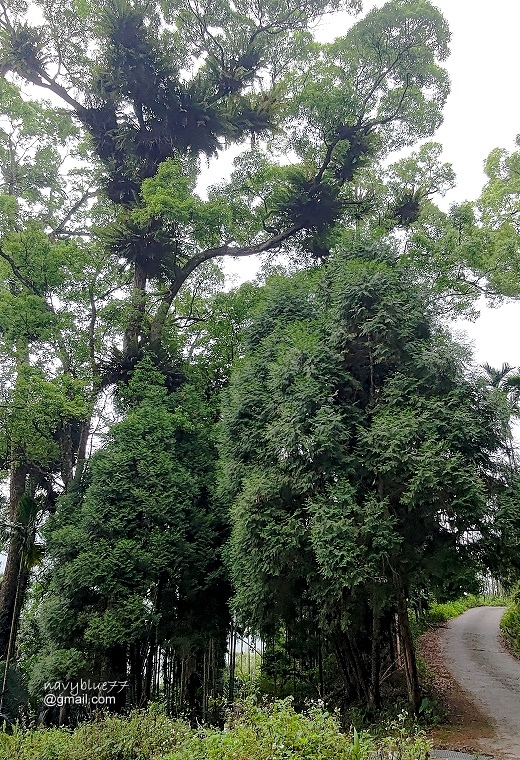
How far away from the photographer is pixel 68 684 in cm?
778

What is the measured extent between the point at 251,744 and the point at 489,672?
8.93 metres

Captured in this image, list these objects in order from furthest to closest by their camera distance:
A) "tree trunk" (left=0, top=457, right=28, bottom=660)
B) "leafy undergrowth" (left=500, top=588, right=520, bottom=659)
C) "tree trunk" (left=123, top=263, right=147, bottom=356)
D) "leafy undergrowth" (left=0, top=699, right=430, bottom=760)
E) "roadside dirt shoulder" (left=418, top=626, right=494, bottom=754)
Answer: "leafy undergrowth" (left=500, top=588, right=520, bottom=659) < "tree trunk" (left=123, top=263, right=147, bottom=356) < "tree trunk" (left=0, top=457, right=28, bottom=660) < "roadside dirt shoulder" (left=418, top=626, right=494, bottom=754) < "leafy undergrowth" (left=0, top=699, right=430, bottom=760)

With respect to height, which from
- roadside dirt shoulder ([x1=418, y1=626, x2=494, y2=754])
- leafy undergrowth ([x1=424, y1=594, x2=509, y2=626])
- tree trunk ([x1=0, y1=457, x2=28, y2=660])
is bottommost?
roadside dirt shoulder ([x1=418, y1=626, x2=494, y2=754])

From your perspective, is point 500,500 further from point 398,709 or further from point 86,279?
point 86,279

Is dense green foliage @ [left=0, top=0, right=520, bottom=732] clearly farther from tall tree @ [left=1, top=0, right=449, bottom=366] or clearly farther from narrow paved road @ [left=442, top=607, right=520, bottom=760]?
narrow paved road @ [left=442, top=607, right=520, bottom=760]

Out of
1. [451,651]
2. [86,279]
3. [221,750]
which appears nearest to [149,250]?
[86,279]

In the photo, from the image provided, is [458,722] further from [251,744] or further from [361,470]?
[251,744]

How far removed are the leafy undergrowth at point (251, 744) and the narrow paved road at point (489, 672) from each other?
123 inches

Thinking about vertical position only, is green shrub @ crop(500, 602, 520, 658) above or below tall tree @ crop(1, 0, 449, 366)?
below

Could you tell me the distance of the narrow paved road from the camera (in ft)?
20.0

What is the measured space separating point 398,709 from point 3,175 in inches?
514

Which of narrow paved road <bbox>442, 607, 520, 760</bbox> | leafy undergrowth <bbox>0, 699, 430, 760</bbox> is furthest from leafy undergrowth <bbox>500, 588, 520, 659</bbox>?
leafy undergrowth <bbox>0, 699, 430, 760</bbox>

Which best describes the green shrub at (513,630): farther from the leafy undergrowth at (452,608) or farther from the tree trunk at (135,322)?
the tree trunk at (135,322)

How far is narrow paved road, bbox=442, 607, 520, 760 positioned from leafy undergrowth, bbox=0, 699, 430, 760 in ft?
10.2
